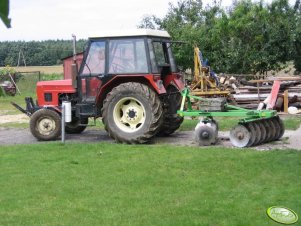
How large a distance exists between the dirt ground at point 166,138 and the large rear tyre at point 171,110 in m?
0.22

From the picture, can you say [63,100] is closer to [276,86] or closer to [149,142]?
[149,142]

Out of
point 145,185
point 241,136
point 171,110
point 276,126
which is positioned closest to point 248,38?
point 171,110

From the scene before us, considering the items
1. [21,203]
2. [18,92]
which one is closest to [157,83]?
[21,203]

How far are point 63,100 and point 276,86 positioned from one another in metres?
5.98

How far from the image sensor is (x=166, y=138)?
1171cm

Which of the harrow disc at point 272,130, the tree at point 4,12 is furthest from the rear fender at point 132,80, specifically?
the tree at point 4,12

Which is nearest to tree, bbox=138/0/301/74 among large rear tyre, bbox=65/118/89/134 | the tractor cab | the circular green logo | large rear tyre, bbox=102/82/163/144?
large rear tyre, bbox=65/118/89/134

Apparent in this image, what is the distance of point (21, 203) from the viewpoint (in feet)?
20.5

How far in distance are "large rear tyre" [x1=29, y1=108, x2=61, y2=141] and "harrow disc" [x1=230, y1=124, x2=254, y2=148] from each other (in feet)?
12.1

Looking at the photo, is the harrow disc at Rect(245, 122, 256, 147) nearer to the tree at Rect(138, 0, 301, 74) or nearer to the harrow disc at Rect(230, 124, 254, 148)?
the harrow disc at Rect(230, 124, 254, 148)

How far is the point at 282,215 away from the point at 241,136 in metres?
4.36

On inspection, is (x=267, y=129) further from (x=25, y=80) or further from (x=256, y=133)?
(x=25, y=80)

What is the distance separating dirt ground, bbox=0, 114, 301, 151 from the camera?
1037 centimetres

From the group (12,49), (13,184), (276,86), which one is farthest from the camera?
(276,86)
